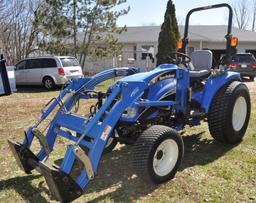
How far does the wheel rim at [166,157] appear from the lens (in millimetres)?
4133

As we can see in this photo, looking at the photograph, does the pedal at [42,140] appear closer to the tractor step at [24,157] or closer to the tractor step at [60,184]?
the tractor step at [24,157]

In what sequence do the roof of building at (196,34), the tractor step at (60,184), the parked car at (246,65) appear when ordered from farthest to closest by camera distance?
1. the roof of building at (196,34)
2. the parked car at (246,65)
3. the tractor step at (60,184)

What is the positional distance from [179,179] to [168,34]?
1709 centimetres

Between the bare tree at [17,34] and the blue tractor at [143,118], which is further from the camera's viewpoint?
the bare tree at [17,34]

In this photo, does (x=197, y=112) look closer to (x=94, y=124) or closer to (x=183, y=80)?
(x=183, y=80)

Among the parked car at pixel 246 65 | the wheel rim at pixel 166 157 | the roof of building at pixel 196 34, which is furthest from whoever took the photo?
the roof of building at pixel 196 34

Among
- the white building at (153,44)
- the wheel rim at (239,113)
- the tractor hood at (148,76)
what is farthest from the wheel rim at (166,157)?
the white building at (153,44)

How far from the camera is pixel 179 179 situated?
170 inches

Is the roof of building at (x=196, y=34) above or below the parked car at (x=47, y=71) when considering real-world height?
above

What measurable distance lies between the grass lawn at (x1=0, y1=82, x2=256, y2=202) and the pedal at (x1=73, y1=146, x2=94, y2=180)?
0.46 meters

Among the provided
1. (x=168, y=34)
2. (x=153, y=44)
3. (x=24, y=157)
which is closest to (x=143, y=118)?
(x=24, y=157)

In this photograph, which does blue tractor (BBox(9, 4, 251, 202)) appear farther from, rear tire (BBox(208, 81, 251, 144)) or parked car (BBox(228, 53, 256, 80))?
parked car (BBox(228, 53, 256, 80))

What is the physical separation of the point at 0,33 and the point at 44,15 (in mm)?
5303

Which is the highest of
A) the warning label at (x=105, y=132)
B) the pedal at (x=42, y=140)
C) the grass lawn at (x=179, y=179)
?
the warning label at (x=105, y=132)
